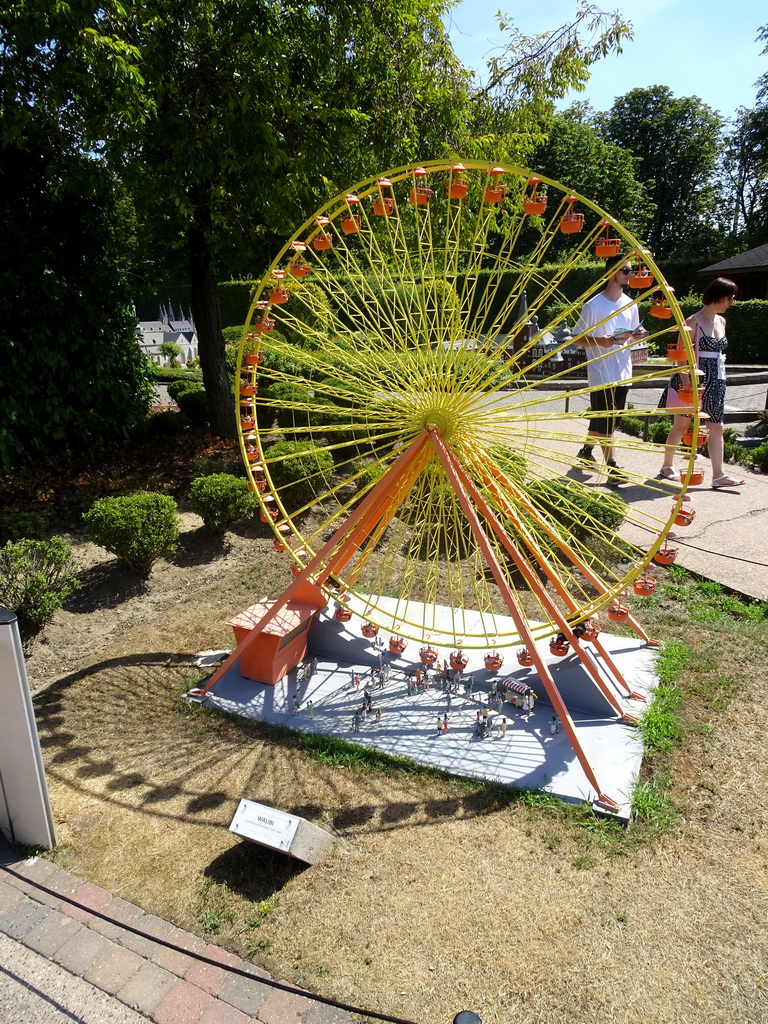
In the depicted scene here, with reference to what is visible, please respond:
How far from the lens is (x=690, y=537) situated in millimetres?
7203

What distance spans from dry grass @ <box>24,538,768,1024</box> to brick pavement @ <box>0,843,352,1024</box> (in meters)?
0.09

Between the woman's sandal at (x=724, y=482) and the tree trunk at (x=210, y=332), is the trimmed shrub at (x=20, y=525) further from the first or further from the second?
the woman's sandal at (x=724, y=482)

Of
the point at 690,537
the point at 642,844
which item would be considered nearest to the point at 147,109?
the point at 690,537

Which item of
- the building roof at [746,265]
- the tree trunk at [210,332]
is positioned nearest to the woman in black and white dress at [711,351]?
the tree trunk at [210,332]

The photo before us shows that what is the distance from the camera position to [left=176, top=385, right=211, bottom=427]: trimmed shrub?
38.5 feet

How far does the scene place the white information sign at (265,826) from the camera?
3266mm

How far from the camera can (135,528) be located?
6508 millimetres

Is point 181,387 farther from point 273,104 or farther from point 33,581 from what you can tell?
point 33,581

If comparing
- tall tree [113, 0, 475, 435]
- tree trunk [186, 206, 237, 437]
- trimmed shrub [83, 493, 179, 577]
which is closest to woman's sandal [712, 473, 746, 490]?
tall tree [113, 0, 475, 435]

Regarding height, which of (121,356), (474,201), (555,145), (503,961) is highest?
(555,145)

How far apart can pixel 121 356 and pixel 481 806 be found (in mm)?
8244

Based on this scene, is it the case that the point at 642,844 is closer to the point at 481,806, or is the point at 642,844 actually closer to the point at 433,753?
the point at 481,806

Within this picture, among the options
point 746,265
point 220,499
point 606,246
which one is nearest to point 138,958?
point 606,246

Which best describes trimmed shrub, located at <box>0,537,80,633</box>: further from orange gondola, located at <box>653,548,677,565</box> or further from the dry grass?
orange gondola, located at <box>653,548,677,565</box>
